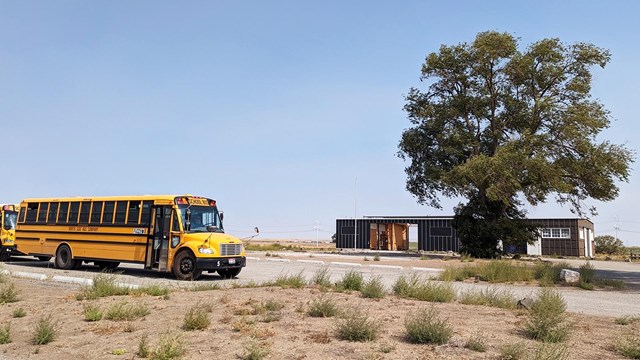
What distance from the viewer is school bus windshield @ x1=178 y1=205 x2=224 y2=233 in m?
18.2

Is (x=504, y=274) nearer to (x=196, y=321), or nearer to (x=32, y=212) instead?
(x=196, y=321)

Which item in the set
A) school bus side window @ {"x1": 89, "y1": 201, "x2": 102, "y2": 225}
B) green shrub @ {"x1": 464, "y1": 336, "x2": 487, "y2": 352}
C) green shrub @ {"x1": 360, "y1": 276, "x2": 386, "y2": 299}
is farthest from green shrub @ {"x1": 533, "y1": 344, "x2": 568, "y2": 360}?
school bus side window @ {"x1": 89, "y1": 201, "x2": 102, "y2": 225}

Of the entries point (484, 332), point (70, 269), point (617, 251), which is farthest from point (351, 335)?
point (617, 251)

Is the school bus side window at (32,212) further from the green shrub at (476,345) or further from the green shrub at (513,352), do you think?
the green shrub at (513,352)

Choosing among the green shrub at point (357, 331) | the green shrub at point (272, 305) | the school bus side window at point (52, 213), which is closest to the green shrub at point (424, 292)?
the green shrub at point (272, 305)

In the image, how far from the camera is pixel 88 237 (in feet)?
68.5

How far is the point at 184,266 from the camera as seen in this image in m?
17.9

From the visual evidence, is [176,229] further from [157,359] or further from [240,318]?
[157,359]

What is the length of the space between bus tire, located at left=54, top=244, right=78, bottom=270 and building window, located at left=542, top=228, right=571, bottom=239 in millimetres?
47845

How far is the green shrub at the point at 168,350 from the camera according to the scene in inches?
274

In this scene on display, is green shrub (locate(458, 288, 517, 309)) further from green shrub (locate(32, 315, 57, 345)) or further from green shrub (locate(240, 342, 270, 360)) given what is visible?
green shrub (locate(32, 315, 57, 345))

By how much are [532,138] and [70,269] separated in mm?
30541

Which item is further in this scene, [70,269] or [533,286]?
[70,269]

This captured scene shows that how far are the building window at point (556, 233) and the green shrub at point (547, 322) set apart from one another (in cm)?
4920
